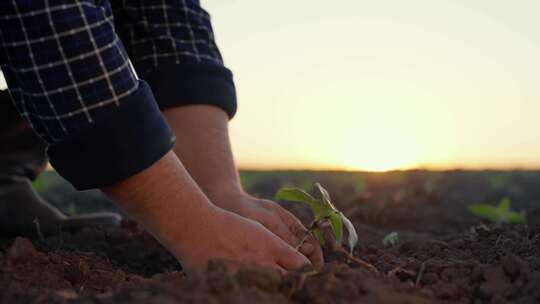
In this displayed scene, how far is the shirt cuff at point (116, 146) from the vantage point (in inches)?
54.4

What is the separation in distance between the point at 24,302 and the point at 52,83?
0.42 m

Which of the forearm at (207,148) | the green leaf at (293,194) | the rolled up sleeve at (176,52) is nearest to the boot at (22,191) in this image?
the rolled up sleeve at (176,52)

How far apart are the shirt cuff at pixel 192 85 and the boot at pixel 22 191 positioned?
0.63 meters

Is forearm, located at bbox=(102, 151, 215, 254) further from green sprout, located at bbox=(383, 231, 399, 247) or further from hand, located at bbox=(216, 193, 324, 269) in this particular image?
green sprout, located at bbox=(383, 231, 399, 247)

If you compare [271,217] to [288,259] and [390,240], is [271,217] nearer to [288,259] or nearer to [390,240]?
[288,259]

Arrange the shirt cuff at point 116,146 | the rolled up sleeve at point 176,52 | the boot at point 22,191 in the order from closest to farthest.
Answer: the shirt cuff at point 116,146 → the rolled up sleeve at point 176,52 → the boot at point 22,191

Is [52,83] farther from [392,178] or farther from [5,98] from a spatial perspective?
[392,178]

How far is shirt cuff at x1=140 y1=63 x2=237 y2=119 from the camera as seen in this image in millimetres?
2109

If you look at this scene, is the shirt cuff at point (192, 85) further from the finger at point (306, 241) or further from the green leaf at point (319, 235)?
the green leaf at point (319, 235)

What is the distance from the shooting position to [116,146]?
138 centimetres

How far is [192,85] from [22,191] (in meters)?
0.91

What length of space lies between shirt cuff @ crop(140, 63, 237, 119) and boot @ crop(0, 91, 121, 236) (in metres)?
0.63

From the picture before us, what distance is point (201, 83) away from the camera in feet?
6.96

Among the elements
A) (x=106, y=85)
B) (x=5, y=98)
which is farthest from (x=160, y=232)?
(x=5, y=98)
